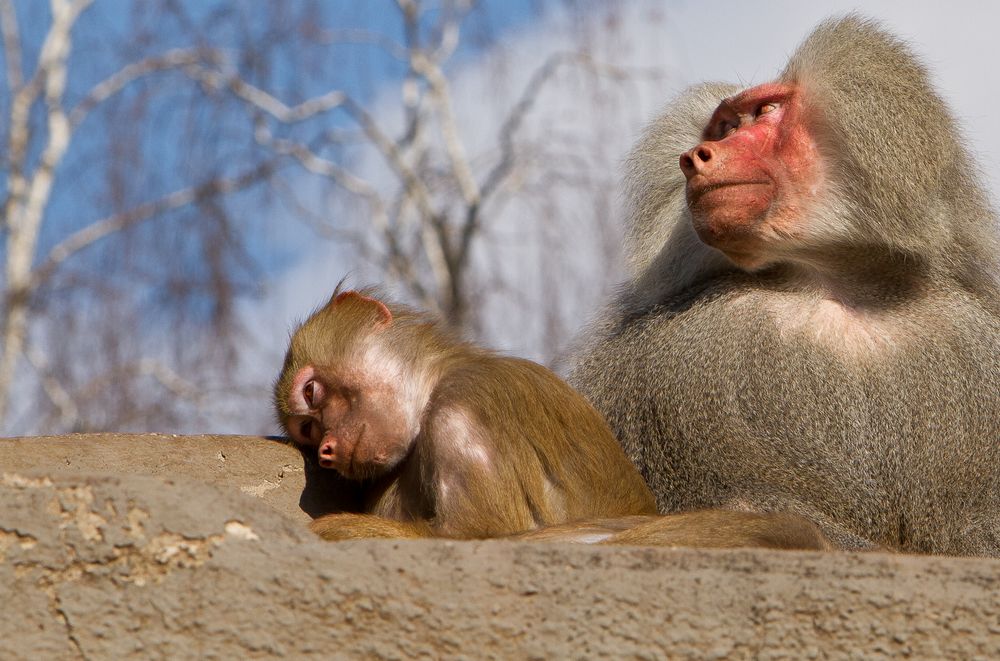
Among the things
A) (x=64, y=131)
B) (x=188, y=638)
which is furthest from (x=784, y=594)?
(x=64, y=131)

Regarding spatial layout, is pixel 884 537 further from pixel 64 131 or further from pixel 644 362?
pixel 64 131

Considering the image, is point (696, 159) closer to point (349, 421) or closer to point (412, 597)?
point (349, 421)

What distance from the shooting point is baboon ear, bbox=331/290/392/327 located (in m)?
4.19

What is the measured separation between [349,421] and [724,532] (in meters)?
1.34

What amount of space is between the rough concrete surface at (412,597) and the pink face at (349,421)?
1.60 meters

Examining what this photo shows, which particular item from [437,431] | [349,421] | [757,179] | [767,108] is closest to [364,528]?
[437,431]

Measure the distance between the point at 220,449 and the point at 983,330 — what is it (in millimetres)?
2162

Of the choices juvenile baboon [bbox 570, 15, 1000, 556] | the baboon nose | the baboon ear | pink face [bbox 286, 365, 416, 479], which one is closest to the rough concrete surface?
juvenile baboon [bbox 570, 15, 1000, 556]

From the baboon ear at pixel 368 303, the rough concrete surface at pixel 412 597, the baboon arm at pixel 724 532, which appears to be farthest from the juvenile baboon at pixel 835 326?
the rough concrete surface at pixel 412 597

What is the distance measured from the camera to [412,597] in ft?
7.36

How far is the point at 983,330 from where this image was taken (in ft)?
12.6

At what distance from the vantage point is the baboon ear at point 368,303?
4.19 metres

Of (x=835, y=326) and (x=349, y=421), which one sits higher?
(x=835, y=326)

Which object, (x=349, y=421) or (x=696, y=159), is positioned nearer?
(x=696, y=159)
